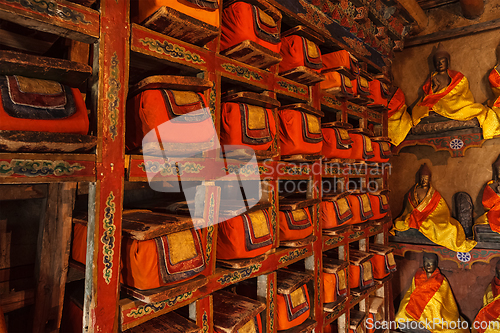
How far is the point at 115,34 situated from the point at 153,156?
2.38ft

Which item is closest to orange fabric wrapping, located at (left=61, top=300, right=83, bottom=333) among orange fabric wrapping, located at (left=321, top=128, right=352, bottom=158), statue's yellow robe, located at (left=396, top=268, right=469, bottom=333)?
orange fabric wrapping, located at (left=321, top=128, right=352, bottom=158)

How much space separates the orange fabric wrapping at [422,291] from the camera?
500cm

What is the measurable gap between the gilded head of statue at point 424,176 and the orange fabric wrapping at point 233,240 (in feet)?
14.3

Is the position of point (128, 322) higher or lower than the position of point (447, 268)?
higher

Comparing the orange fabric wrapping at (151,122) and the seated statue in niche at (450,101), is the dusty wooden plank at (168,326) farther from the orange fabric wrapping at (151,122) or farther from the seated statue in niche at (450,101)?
the seated statue in niche at (450,101)

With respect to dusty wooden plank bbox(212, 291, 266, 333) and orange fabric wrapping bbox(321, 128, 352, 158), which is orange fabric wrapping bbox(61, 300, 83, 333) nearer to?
dusty wooden plank bbox(212, 291, 266, 333)

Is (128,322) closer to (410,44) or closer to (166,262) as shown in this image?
(166,262)

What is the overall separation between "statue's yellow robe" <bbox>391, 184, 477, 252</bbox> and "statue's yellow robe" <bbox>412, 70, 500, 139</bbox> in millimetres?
1270

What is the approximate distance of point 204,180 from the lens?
2.20m

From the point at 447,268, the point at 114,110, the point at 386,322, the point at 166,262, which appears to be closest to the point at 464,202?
the point at 447,268

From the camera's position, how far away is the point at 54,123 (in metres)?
1.48

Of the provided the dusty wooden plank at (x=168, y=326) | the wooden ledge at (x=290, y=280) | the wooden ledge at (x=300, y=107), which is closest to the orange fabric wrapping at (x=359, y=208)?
the wooden ledge at (x=290, y=280)

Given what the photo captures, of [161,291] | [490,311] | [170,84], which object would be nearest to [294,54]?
[170,84]

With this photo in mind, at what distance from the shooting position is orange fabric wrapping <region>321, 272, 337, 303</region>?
3477 mm
